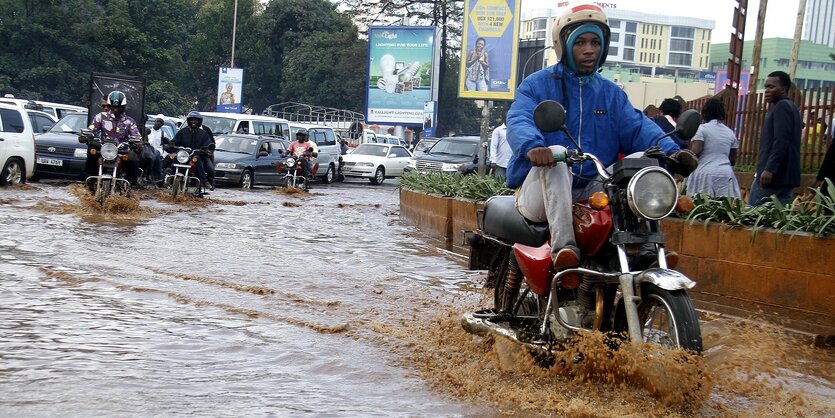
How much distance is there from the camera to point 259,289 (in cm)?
762

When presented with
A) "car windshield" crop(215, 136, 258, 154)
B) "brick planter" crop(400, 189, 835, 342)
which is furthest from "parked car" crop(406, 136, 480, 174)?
"brick planter" crop(400, 189, 835, 342)

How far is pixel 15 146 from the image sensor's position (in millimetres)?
17484

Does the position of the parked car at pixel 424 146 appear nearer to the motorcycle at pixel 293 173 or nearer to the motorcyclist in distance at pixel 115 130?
the motorcycle at pixel 293 173

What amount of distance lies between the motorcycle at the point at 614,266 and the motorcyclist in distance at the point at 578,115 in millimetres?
181

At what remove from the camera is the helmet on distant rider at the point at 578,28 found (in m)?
5.08

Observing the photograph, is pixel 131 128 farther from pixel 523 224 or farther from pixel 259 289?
pixel 523 224

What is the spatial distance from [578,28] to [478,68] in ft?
84.2

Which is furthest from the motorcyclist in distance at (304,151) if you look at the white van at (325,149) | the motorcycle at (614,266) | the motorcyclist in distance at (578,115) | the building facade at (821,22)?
the building facade at (821,22)

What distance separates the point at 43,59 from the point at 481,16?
21.4 m

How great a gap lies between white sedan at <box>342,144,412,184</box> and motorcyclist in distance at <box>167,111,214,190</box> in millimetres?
15164

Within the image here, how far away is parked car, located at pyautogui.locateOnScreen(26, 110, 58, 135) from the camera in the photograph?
21359mm

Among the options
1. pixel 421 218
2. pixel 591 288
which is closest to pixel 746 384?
pixel 591 288

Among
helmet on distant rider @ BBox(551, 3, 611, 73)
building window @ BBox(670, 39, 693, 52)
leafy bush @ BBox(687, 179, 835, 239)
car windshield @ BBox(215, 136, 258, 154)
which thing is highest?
building window @ BBox(670, 39, 693, 52)

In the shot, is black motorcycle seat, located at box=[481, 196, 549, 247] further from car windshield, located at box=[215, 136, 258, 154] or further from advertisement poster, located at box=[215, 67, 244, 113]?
advertisement poster, located at box=[215, 67, 244, 113]
